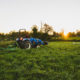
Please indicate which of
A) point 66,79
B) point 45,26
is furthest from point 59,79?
point 45,26

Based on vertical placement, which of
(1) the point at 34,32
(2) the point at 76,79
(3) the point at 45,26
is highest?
(3) the point at 45,26

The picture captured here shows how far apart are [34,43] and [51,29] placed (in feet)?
128

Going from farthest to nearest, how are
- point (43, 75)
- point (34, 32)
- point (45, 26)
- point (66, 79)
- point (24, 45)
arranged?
1. point (45, 26)
2. point (34, 32)
3. point (24, 45)
4. point (43, 75)
5. point (66, 79)

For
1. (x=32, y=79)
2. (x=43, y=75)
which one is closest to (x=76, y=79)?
(x=43, y=75)

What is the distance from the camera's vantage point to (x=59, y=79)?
1991mm

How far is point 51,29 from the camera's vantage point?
47188mm

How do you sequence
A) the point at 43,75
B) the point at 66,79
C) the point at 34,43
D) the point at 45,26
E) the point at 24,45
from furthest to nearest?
the point at 45,26 < the point at 34,43 < the point at 24,45 < the point at 43,75 < the point at 66,79

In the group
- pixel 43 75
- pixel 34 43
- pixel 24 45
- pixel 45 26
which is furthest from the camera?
pixel 45 26

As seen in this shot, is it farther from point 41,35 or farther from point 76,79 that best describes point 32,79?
point 41,35

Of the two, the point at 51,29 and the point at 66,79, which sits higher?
the point at 51,29

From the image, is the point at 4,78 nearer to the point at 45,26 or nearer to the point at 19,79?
the point at 19,79

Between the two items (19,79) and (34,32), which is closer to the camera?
(19,79)

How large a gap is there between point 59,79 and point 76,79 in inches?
14.4

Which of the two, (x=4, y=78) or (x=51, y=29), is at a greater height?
(x=51, y=29)
